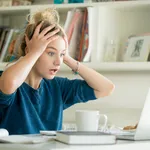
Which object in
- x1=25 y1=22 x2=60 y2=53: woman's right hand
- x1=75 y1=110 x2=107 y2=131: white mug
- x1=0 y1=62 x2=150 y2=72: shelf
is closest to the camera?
x1=75 y1=110 x2=107 y2=131: white mug

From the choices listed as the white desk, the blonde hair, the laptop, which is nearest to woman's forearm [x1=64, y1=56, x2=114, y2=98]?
the blonde hair

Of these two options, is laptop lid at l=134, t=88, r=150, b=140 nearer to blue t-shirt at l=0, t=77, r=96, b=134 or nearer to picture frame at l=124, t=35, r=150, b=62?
blue t-shirt at l=0, t=77, r=96, b=134

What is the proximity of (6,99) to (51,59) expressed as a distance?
10.9 inches

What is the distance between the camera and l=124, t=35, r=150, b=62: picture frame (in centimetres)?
280

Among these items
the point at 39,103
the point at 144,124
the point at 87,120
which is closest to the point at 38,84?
the point at 39,103

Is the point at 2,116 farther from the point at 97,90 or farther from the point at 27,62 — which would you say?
the point at 97,90

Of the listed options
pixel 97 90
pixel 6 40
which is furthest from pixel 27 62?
pixel 6 40

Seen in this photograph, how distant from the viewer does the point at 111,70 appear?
3033mm

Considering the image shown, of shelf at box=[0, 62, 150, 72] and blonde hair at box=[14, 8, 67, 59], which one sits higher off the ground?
blonde hair at box=[14, 8, 67, 59]

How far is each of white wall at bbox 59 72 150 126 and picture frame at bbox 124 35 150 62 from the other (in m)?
0.22

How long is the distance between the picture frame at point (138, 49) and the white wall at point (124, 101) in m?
0.22

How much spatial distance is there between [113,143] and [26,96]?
89cm

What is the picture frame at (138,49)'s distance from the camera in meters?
2.80

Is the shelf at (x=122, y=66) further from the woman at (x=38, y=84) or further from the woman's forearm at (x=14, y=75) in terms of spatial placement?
the woman's forearm at (x=14, y=75)
